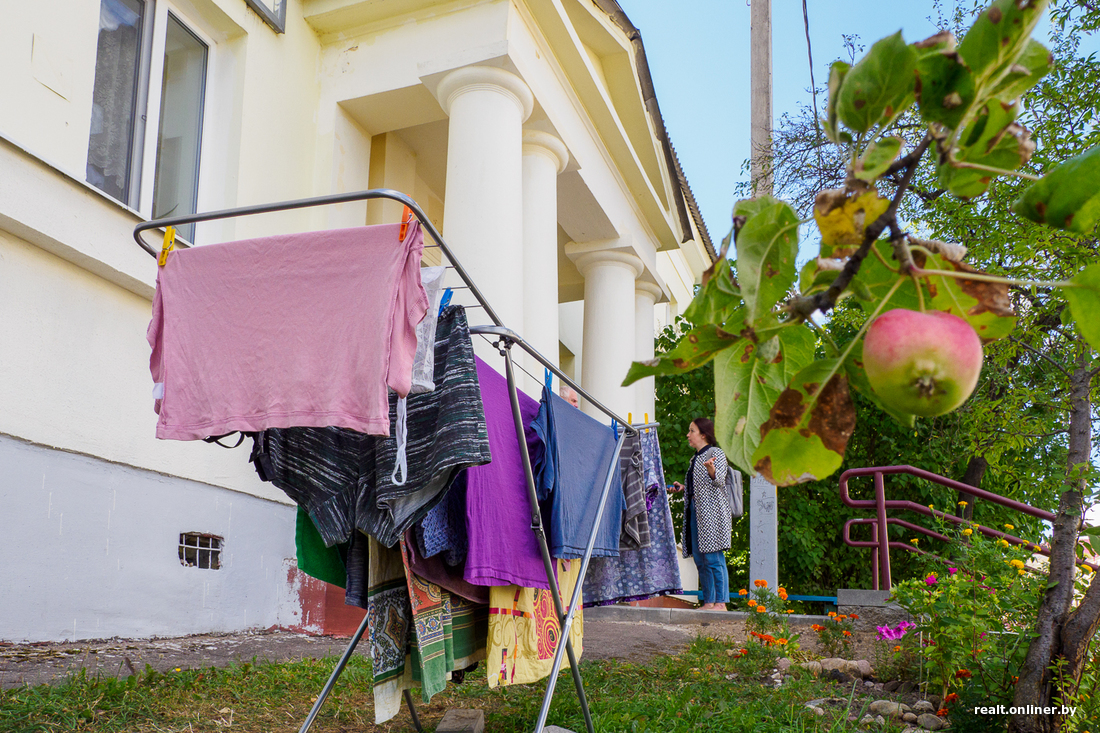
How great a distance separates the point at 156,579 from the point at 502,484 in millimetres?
2683

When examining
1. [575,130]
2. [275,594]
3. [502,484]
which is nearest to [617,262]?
[575,130]

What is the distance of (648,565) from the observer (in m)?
3.26

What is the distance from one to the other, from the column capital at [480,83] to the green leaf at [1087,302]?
17.4ft

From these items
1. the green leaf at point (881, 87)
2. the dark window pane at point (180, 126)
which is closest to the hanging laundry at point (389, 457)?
the green leaf at point (881, 87)

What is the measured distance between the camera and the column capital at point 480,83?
5344 millimetres

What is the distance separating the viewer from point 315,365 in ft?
6.01

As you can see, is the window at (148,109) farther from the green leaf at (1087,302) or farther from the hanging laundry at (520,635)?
the green leaf at (1087,302)

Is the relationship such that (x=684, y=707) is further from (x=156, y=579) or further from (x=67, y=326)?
(x=67, y=326)

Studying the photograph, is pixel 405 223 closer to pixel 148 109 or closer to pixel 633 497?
pixel 633 497

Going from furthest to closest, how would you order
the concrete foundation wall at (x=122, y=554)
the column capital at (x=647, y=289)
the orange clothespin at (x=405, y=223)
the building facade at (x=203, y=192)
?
1. the column capital at (x=647, y=289)
2. the building facade at (x=203, y=192)
3. the concrete foundation wall at (x=122, y=554)
4. the orange clothespin at (x=405, y=223)

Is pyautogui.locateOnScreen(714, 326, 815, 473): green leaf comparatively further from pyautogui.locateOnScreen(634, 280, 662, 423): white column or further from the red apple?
pyautogui.locateOnScreen(634, 280, 662, 423): white column

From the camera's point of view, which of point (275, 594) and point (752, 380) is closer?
point (752, 380)

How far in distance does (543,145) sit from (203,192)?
8.25ft

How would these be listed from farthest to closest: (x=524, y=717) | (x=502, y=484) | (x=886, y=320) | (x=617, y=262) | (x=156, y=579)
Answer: (x=617, y=262)
(x=156, y=579)
(x=524, y=717)
(x=502, y=484)
(x=886, y=320)
